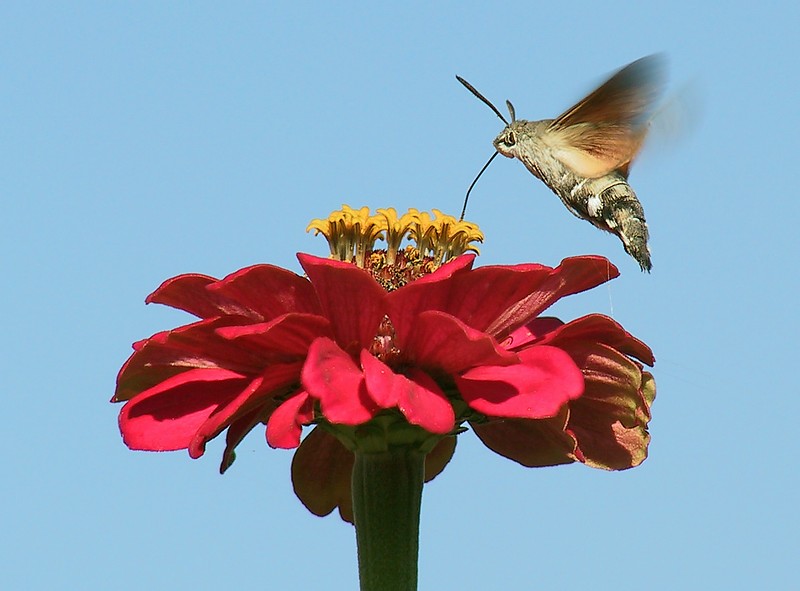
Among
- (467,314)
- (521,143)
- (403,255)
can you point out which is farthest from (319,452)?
(521,143)

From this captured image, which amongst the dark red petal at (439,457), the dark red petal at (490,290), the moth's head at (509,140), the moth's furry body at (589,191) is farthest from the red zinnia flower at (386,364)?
the moth's head at (509,140)

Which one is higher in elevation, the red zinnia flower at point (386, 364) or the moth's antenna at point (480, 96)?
the moth's antenna at point (480, 96)

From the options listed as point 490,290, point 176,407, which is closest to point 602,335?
point 490,290

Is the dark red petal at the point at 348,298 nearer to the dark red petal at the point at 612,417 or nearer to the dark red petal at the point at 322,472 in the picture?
the dark red petal at the point at 612,417

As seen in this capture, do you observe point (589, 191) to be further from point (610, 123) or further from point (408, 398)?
point (408, 398)

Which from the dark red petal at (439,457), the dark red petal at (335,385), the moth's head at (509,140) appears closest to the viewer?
the dark red petal at (335,385)

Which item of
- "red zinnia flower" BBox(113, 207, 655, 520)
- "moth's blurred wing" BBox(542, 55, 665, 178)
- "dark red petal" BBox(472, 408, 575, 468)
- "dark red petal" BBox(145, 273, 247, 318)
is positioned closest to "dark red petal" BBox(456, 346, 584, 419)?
"red zinnia flower" BBox(113, 207, 655, 520)

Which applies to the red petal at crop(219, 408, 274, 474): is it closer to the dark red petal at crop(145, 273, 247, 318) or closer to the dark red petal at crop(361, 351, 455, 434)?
the dark red petal at crop(145, 273, 247, 318)
